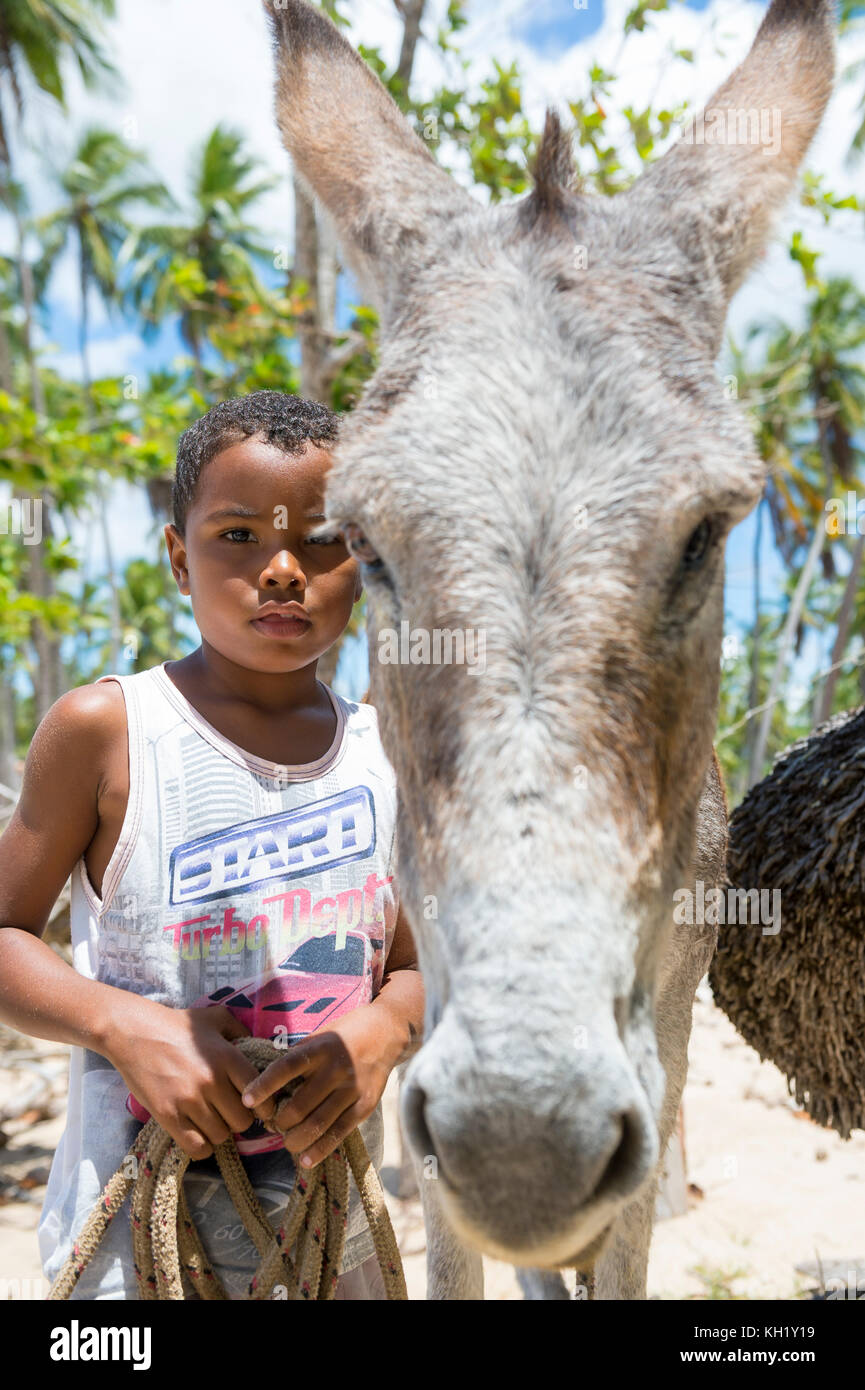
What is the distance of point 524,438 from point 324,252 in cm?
627

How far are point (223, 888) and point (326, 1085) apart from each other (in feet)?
1.73

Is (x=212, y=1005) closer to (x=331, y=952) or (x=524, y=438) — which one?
(x=331, y=952)

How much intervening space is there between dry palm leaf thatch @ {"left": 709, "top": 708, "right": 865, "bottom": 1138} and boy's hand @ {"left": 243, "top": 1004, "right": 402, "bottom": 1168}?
9.03 feet

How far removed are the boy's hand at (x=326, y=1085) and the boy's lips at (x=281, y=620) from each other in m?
0.93

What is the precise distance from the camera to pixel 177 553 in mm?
2498

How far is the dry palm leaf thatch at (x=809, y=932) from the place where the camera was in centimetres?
407

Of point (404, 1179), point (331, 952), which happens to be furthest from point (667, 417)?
point (404, 1179)

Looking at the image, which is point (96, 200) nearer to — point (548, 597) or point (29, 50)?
point (29, 50)

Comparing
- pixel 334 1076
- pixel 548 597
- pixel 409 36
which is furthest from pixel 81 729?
pixel 409 36

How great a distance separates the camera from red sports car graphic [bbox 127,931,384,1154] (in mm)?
2146

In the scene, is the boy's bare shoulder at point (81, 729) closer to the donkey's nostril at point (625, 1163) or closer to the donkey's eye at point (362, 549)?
the donkey's eye at point (362, 549)

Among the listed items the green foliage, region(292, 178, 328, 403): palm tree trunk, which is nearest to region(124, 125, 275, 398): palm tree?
the green foliage
